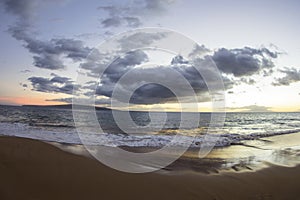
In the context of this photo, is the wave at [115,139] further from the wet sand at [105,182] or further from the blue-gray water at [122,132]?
the wet sand at [105,182]

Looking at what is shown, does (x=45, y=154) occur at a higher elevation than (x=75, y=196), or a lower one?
higher

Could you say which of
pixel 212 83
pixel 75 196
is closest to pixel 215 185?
pixel 75 196

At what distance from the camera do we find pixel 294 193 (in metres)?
5.48

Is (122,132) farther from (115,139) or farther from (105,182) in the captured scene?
(105,182)

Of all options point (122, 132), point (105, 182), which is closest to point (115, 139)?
point (122, 132)

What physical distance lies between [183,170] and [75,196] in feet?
10.4

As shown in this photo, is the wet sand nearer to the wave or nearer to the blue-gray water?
the wave

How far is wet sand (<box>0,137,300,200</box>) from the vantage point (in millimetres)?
4520

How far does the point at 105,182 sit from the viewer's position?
4977 mm

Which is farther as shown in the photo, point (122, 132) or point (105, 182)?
point (122, 132)

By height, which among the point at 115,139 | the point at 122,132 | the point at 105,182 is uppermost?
the point at 105,182

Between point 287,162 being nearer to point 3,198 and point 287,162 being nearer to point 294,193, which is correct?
point 294,193

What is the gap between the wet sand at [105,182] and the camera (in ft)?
14.8

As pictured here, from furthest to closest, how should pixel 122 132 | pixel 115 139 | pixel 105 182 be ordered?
1. pixel 122 132
2. pixel 115 139
3. pixel 105 182
